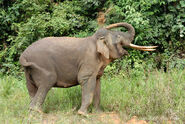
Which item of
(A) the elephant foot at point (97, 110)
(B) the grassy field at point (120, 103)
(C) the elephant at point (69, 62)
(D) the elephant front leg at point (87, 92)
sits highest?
(C) the elephant at point (69, 62)

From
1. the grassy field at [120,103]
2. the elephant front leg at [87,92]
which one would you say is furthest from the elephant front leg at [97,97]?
the elephant front leg at [87,92]

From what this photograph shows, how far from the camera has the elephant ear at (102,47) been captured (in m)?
5.62

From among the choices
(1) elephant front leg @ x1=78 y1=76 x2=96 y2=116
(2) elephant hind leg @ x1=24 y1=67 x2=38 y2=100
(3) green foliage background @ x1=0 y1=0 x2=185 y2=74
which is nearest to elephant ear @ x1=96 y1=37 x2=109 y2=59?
(1) elephant front leg @ x1=78 y1=76 x2=96 y2=116

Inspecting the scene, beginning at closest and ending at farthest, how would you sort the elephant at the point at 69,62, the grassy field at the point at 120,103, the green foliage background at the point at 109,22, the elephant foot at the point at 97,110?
the grassy field at the point at 120,103, the elephant at the point at 69,62, the elephant foot at the point at 97,110, the green foliage background at the point at 109,22

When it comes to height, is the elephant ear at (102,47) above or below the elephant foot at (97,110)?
above

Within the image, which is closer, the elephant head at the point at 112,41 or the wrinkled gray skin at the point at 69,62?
the wrinkled gray skin at the point at 69,62

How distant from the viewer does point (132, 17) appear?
8.88 meters

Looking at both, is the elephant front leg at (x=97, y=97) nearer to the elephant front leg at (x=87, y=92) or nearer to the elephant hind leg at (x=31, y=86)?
the elephant front leg at (x=87, y=92)

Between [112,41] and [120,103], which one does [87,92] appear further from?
[112,41]

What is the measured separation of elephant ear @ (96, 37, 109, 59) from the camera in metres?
5.62

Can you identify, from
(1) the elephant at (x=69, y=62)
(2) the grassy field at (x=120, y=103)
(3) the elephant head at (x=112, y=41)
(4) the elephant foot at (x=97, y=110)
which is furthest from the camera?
(4) the elephant foot at (x=97, y=110)

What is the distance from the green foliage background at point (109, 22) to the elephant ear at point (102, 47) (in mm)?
2920

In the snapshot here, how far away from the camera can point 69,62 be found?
566 centimetres

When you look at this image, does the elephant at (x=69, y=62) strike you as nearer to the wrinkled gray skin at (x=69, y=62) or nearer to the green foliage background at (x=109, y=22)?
the wrinkled gray skin at (x=69, y=62)
